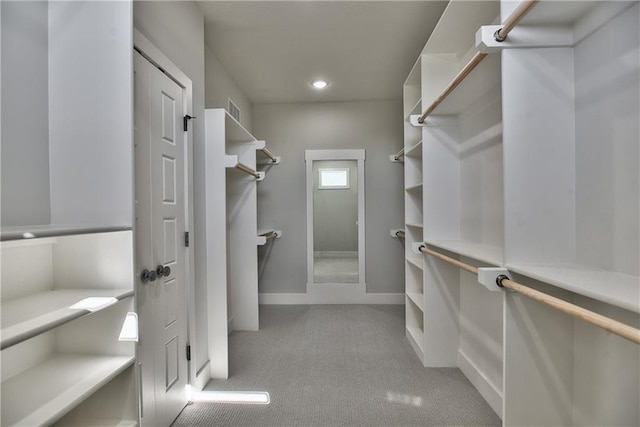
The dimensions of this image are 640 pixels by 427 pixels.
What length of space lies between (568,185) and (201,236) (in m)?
2.01

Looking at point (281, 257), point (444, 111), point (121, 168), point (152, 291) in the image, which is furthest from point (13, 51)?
point (281, 257)

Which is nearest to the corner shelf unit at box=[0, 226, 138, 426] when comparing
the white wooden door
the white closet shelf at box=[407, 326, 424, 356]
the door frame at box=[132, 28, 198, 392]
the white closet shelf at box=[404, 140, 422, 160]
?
the white wooden door

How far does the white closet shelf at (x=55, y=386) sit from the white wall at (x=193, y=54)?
0.87 m

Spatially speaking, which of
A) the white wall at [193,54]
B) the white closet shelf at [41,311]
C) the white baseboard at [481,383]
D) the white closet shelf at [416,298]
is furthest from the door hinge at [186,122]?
the white baseboard at [481,383]

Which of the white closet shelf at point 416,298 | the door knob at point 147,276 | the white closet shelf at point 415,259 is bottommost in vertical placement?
the white closet shelf at point 416,298

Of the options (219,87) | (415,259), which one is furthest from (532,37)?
(219,87)

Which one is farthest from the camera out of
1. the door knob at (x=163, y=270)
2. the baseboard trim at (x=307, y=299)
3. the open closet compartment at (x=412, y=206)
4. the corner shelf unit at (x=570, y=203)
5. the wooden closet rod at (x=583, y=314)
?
the baseboard trim at (x=307, y=299)

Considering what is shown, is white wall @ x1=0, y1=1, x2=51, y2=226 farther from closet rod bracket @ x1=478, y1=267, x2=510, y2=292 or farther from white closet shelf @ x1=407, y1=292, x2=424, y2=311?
white closet shelf @ x1=407, y1=292, x2=424, y2=311

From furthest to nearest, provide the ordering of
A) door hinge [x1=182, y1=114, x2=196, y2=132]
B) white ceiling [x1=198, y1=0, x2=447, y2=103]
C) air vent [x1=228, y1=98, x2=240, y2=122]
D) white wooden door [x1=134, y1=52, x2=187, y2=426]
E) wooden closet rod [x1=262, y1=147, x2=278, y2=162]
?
1. wooden closet rod [x1=262, y1=147, x2=278, y2=162]
2. air vent [x1=228, y1=98, x2=240, y2=122]
3. white ceiling [x1=198, y1=0, x2=447, y2=103]
4. door hinge [x1=182, y1=114, x2=196, y2=132]
5. white wooden door [x1=134, y1=52, x2=187, y2=426]

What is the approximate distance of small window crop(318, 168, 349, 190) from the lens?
13.0 feet

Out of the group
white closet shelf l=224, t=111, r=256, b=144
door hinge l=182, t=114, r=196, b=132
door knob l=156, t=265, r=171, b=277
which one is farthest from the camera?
white closet shelf l=224, t=111, r=256, b=144

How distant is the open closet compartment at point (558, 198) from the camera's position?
1.07 metres

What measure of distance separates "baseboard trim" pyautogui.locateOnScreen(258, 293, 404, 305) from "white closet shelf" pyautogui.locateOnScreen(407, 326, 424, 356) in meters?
1.10

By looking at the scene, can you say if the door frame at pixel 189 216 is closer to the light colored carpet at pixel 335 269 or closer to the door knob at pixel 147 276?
the door knob at pixel 147 276
